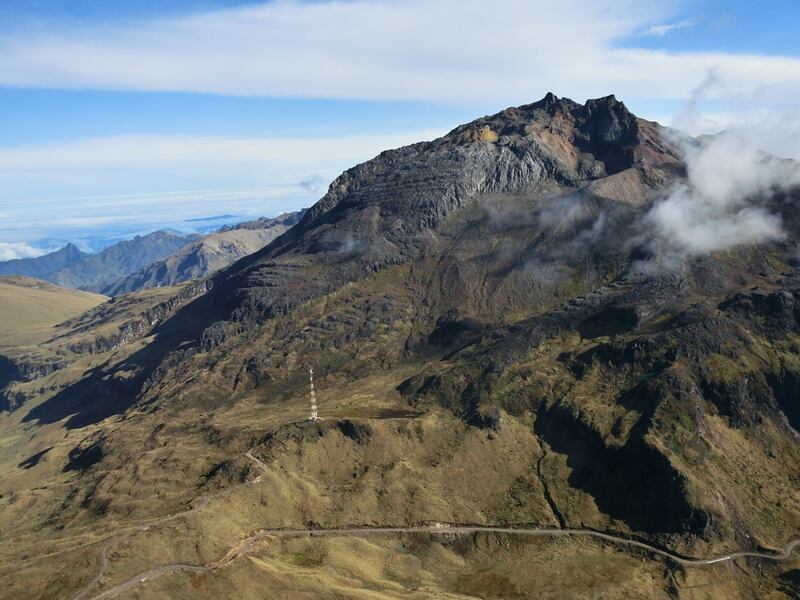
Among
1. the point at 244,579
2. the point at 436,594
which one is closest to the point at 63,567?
the point at 244,579

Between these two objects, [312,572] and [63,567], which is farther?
[312,572]

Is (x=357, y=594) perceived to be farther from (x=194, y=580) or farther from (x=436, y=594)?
(x=194, y=580)

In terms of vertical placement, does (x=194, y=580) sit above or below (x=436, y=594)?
above

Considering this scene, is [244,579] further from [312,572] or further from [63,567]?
[63,567]

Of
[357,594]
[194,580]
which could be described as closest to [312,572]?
[357,594]

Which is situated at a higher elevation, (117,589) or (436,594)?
(117,589)

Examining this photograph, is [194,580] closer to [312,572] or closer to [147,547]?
[147,547]

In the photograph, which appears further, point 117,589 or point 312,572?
point 312,572

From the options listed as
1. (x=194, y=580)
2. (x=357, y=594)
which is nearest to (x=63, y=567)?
(x=194, y=580)
